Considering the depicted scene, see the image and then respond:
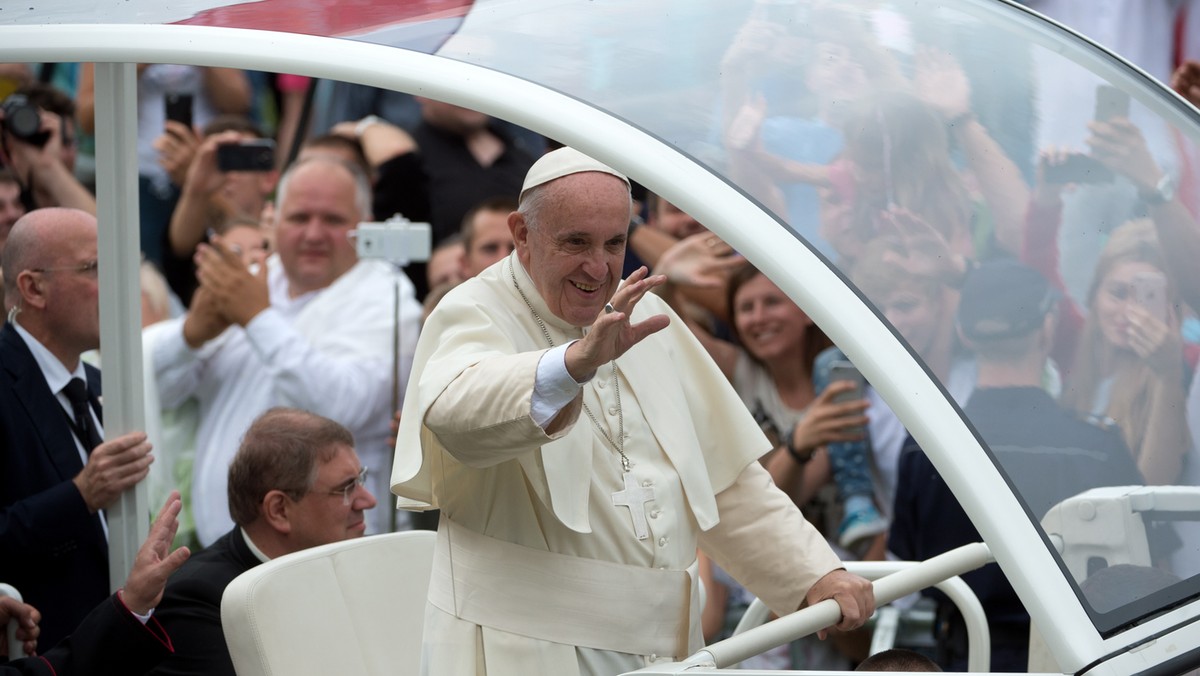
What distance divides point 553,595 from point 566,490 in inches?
8.7

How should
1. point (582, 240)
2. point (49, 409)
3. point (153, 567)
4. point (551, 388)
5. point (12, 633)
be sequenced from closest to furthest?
point (551, 388), point (582, 240), point (153, 567), point (12, 633), point (49, 409)

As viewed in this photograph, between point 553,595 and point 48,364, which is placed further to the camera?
point 48,364

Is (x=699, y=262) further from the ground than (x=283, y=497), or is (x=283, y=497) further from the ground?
(x=699, y=262)

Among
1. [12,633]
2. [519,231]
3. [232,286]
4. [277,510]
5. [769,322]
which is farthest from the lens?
[232,286]

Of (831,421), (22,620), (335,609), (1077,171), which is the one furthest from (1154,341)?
(22,620)

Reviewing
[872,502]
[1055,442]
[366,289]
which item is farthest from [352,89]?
[1055,442]

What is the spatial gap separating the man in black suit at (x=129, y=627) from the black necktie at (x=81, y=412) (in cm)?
73

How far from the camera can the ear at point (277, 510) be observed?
387 cm

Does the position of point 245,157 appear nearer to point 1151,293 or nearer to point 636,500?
point 636,500

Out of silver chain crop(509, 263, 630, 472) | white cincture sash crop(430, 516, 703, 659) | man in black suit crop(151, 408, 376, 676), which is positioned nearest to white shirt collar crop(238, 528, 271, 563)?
man in black suit crop(151, 408, 376, 676)

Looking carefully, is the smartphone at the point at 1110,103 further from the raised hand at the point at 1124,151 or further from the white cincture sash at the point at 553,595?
the white cincture sash at the point at 553,595

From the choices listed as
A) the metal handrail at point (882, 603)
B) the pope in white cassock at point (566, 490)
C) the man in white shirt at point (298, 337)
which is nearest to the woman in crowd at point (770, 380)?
the man in white shirt at point (298, 337)

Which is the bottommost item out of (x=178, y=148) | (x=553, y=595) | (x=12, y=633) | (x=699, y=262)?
(x=12, y=633)

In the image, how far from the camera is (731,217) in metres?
2.46
